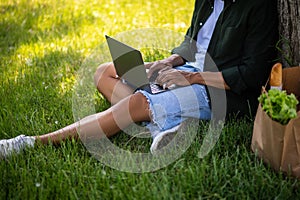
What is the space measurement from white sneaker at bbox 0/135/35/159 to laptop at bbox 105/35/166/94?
0.66 m

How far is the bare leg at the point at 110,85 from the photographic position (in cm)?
347

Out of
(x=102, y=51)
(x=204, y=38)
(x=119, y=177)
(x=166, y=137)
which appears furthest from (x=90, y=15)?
(x=119, y=177)

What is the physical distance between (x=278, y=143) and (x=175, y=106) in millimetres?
726

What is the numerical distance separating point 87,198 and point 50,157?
1.50 feet

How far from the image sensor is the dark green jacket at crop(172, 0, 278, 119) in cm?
298

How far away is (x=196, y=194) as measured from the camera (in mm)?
2514

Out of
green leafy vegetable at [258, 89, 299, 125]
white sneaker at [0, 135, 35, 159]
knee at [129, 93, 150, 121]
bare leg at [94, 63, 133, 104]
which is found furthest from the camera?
bare leg at [94, 63, 133, 104]

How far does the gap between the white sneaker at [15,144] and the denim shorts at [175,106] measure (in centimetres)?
68

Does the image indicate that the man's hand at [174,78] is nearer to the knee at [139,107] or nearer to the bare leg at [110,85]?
the knee at [139,107]

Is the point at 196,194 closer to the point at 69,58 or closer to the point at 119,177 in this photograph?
the point at 119,177

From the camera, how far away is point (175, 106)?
120 inches

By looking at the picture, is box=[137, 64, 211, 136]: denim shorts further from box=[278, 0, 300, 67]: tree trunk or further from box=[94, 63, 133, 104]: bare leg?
box=[278, 0, 300, 67]: tree trunk

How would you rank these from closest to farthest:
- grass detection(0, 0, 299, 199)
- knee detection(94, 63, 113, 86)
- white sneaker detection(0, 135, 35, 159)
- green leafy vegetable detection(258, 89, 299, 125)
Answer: green leafy vegetable detection(258, 89, 299, 125)
grass detection(0, 0, 299, 199)
white sneaker detection(0, 135, 35, 159)
knee detection(94, 63, 113, 86)

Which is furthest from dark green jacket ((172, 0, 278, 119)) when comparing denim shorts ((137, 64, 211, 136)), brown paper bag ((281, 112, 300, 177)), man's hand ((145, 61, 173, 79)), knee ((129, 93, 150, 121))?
brown paper bag ((281, 112, 300, 177))
